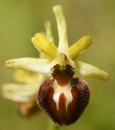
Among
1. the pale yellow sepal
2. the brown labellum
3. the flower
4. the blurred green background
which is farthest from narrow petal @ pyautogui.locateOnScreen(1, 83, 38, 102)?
the blurred green background

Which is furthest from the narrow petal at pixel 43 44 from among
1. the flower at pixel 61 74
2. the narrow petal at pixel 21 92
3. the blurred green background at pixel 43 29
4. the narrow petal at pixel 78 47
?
the blurred green background at pixel 43 29

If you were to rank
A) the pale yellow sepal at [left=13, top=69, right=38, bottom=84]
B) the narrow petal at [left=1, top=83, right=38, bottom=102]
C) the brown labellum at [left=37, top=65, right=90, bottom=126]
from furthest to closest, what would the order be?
the pale yellow sepal at [left=13, top=69, right=38, bottom=84], the narrow petal at [left=1, top=83, right=38, bottom=102], the brown labellum at [left=37, top=65, right=90, bottom=126]

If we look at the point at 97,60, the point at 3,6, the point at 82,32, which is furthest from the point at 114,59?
the point at 3,6

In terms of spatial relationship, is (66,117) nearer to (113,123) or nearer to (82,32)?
(113,123)

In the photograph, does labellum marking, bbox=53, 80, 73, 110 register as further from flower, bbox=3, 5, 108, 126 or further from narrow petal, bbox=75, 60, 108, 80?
narrow petal, bbox=75, 60, 108, 80

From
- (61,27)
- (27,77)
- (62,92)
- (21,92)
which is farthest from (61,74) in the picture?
(27,77)

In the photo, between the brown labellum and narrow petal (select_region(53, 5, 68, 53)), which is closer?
the brown labellum

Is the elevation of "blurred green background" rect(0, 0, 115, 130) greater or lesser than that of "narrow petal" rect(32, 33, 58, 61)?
greater
